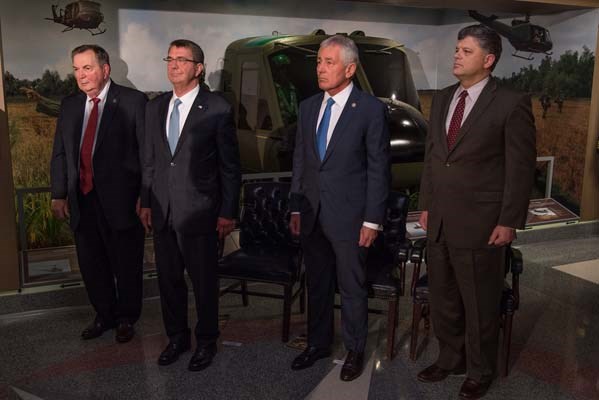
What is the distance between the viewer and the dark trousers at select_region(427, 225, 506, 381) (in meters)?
2.85

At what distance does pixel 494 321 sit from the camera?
2938mm

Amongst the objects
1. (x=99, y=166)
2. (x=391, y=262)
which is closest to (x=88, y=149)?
(x=99, y=166)

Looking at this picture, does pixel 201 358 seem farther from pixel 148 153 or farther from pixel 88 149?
pixel 88 149

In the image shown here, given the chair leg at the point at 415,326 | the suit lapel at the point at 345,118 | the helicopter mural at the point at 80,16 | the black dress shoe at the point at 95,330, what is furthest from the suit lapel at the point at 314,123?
the helicopter mural at the point at 80,16

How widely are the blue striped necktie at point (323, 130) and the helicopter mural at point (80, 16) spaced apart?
2.02 meters

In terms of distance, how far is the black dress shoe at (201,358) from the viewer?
3.22 metres

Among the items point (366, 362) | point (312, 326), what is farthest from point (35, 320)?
point (366, 362)

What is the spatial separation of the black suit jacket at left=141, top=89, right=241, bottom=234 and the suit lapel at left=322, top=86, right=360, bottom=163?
20.9 inches

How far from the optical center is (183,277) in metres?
3.27

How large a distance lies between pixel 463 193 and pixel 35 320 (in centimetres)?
292

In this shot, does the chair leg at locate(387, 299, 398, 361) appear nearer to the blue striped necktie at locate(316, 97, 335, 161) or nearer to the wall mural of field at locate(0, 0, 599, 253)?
the blue striped necktie at locate(316, 97, 335, 161)

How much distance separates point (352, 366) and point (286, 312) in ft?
1.85

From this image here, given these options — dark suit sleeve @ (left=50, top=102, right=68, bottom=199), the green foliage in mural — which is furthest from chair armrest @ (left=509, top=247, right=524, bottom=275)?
the green foliage in mural

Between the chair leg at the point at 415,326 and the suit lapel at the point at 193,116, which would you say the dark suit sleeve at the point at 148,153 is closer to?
the suit lapel at the point at 193,116
